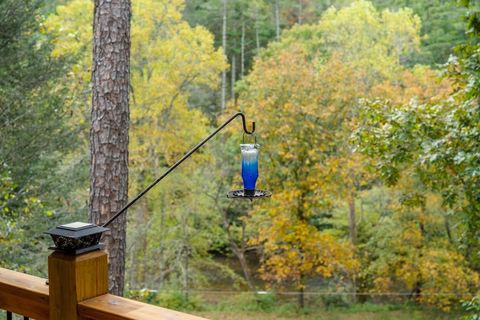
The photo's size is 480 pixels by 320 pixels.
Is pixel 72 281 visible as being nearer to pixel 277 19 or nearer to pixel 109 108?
pixel 109 108

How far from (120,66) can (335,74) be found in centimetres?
795

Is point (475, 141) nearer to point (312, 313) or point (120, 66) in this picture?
point (120, 66)

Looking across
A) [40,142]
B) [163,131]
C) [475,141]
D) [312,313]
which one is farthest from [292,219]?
[475,141]

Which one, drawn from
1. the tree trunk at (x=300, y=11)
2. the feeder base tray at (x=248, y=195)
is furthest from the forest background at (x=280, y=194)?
the tree trunk at (x=300, y=11)

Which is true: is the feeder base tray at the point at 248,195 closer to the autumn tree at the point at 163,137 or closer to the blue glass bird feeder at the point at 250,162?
the blue glass bird feeder at the point at 250,162

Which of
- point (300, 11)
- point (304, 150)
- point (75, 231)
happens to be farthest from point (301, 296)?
point (300, 11)

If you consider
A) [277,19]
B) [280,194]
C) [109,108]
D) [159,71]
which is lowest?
[280,194]

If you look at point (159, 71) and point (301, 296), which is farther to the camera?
point (159, 71)

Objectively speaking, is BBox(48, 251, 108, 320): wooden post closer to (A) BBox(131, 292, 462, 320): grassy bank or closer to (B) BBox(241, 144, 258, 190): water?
(B) BBox(241, 144, 258, 190): water

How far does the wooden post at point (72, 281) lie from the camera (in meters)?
1.33

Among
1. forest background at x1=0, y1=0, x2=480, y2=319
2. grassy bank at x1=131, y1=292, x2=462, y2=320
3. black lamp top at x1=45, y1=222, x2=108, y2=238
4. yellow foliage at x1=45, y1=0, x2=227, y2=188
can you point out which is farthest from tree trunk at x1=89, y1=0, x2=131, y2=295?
yellow foliage at x1=45, y1=0, x2=227, y2=188

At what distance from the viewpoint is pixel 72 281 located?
1322 mm

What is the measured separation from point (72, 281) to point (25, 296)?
8.7 inches

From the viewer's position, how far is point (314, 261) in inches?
423
